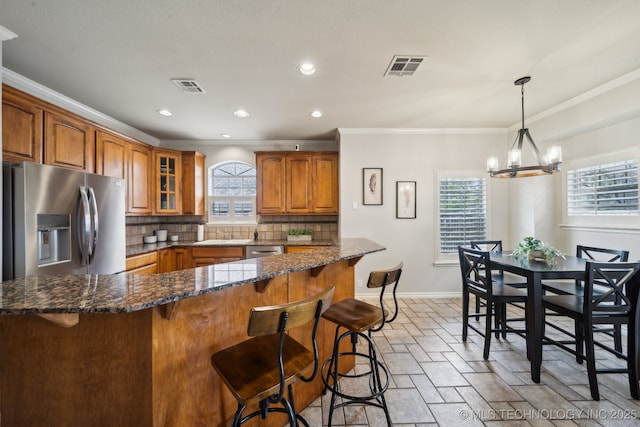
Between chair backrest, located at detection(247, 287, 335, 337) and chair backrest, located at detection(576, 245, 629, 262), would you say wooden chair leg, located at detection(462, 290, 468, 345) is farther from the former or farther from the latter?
chair backrest, located at detection(247, 287, 335, 337)

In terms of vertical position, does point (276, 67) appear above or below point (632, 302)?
above

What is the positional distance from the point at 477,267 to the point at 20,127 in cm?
Answer: 425

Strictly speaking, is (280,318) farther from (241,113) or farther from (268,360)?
(241,113)

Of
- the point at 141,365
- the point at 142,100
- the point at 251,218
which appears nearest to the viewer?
the point at 141,365

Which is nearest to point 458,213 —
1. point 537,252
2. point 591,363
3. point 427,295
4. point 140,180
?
point 427,295

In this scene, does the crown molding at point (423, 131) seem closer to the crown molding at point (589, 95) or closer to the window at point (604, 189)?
the crown molding at point (589, 95)

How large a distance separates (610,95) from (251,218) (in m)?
4.93

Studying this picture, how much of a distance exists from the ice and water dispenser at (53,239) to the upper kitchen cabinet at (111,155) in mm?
1043

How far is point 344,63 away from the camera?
7.64 ft

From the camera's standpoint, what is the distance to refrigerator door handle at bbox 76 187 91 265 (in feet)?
7.94

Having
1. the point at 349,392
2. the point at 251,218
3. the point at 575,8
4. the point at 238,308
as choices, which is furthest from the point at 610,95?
the point at 251,218

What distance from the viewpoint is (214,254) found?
4176 mm

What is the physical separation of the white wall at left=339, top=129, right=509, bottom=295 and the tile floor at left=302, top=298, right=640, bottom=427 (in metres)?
1.36

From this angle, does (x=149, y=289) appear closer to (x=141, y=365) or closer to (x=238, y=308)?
(x=141, y=365)
